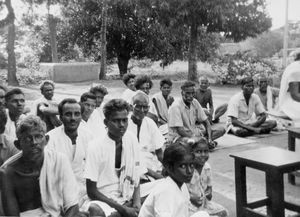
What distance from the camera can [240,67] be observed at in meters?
18.4

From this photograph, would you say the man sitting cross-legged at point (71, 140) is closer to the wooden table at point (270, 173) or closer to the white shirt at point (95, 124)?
the white shirt at point (95, 124)

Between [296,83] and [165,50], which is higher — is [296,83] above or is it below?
below

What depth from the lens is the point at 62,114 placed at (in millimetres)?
4051

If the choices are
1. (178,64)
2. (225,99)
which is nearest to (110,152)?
(225,99)

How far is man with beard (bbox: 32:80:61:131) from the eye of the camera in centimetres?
528

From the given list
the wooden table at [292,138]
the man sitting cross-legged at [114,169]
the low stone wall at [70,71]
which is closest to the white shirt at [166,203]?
the man sitting cross-legged at [114,169]

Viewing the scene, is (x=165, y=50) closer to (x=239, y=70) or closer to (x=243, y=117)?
(x=239, y=70)

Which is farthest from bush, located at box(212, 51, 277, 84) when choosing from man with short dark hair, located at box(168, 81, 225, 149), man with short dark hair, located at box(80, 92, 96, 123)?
man with short dark hair, located at box(80, 92, 96, 123)

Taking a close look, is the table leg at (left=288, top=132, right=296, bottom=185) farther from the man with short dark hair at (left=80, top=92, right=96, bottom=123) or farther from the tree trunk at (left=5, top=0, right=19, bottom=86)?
the tree trunk at (left=5, top=0, right=19, bottom=86)

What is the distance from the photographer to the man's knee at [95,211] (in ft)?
11.2

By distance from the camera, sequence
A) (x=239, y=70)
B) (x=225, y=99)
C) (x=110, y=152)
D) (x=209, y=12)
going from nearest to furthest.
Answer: (x=110, y=152) → (x=225, y=99) → (x=209, y=12) → (x=239, y=70)

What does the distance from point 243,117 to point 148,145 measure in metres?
4.37

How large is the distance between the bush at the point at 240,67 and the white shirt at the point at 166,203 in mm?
15277

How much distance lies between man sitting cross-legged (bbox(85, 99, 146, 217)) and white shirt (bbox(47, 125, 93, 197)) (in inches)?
14.6
